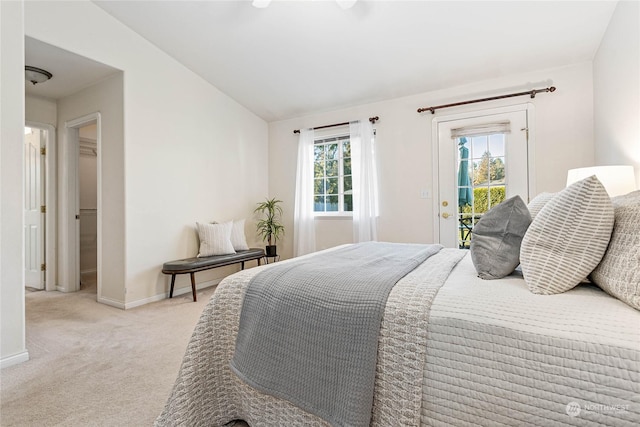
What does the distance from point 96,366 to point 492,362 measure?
2260 millimetres

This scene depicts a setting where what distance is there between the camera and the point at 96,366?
6.27ft

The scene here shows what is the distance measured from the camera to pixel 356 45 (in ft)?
9.99

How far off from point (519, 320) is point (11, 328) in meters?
2.85

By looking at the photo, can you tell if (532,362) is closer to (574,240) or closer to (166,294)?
(574,240)

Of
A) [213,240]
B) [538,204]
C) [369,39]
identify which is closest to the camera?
[538,204]

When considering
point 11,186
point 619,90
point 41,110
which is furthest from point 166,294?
point 619,90

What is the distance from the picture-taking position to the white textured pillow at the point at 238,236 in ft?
13.1

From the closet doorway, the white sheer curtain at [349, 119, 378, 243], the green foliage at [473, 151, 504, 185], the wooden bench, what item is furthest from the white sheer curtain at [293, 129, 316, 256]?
the closet doorway

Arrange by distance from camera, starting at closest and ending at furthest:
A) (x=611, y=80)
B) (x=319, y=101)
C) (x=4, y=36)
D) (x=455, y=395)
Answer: (x=455, y=395)
(x=4, y=36)
(x=611, y=80)
(x=319, y=101)

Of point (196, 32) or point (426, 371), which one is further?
point (196, 32)

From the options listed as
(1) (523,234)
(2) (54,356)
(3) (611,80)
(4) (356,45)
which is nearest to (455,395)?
(1) (523,234)

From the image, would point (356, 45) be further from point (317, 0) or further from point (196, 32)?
point (196, 32)

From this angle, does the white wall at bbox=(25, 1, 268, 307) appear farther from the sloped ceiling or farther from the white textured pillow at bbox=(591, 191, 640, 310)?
the white textured pillow at bbox=(591, 191, 640, 310)

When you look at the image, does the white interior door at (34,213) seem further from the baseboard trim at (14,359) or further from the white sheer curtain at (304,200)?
the white sheer curtain at (304,200)
